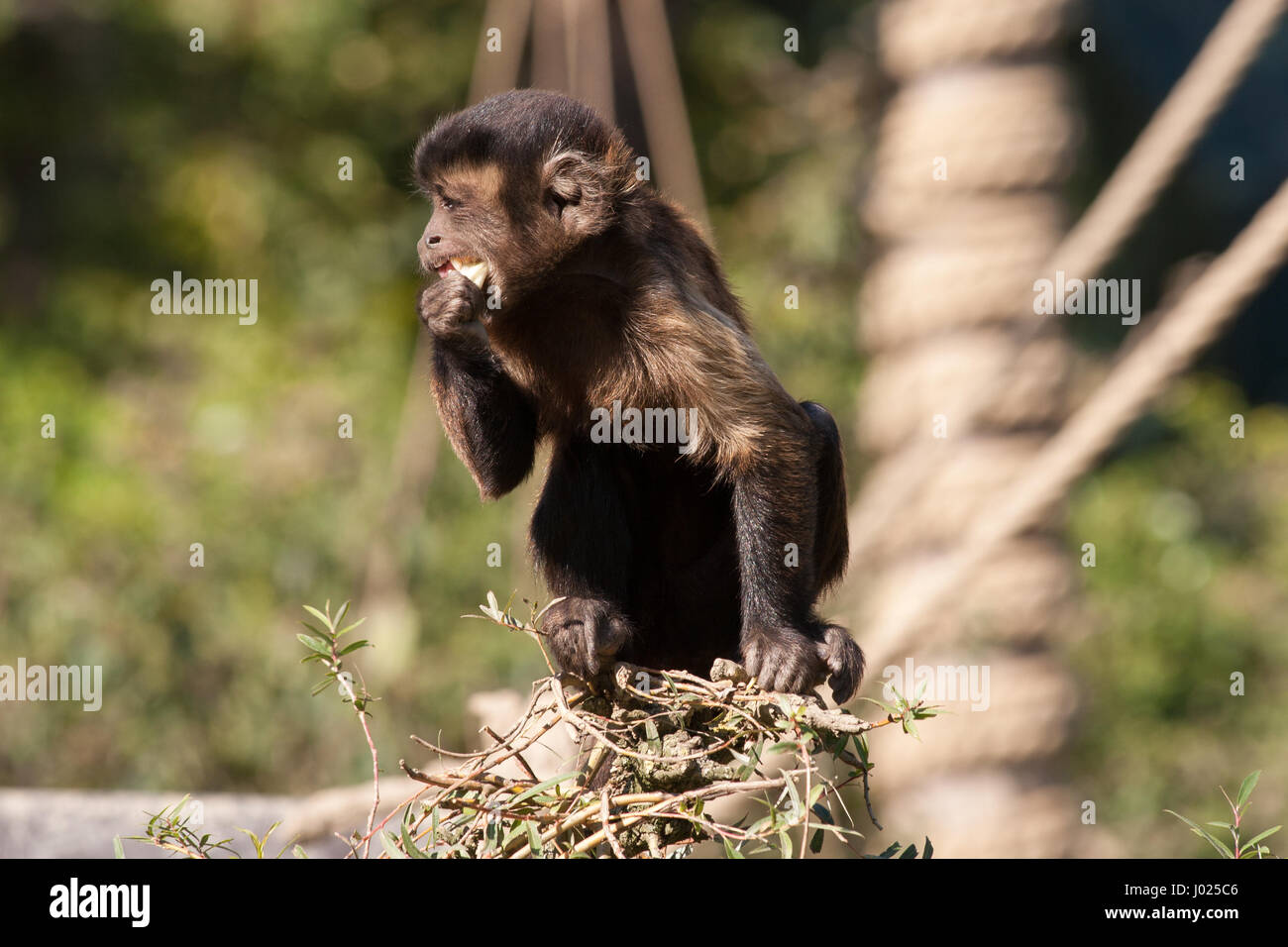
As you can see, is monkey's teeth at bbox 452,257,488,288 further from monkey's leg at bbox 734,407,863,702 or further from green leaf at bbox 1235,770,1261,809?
green leaf at bbox 1235,770,1261,809

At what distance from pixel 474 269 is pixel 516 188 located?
0.99 ft

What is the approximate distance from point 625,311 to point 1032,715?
19.2 ft

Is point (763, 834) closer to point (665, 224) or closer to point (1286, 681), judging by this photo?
point (665, 224)

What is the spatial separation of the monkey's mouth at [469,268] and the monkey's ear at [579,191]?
0.97ft

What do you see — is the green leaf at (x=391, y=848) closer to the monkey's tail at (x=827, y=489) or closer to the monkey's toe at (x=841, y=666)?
the monkey's toe at (x=841, y=666)

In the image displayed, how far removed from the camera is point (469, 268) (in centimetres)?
469

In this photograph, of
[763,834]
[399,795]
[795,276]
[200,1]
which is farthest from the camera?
[200,1]

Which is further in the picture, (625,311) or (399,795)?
(399,795)

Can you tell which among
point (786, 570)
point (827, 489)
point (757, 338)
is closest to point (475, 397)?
point (786, 570)

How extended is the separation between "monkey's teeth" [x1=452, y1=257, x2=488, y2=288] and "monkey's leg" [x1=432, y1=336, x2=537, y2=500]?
0.25 metres

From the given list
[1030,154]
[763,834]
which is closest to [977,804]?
[1030,154]

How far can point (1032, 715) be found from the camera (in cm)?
938

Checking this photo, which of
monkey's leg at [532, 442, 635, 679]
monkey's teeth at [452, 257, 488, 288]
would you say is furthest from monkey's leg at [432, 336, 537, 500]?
monkey's teeth at [452, 257, 488, 288]

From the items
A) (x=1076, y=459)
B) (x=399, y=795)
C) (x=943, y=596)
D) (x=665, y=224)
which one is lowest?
(x=399, y=795)
